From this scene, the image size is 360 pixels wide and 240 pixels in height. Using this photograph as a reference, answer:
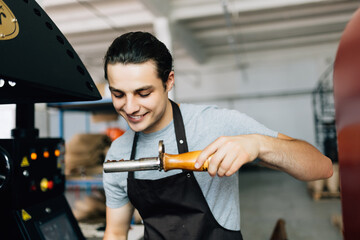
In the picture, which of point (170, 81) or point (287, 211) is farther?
point (287, 211)

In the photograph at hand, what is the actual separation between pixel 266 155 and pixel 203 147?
0.41 meters

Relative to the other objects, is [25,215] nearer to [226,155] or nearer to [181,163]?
[181,163]

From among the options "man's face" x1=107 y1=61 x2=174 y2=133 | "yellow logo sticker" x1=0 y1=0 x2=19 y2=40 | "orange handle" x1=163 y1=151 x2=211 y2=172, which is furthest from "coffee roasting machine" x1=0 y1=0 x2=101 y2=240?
"orange handle" x1=163 y1=151 x2=211 y2=172

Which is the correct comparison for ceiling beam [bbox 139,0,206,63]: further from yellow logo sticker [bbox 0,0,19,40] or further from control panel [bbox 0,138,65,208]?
yellow logo sticker [bbox 0,0,19,40]

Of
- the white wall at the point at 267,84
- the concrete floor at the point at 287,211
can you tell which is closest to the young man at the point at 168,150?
the concrete floor at the point at 287,211

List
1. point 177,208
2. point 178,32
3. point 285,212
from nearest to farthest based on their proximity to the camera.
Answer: point 177,208, point 285,212, point 178,32

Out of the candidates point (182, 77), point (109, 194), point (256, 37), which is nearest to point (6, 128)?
point (109, 194)

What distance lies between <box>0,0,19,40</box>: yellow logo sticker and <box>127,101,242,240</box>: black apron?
0.75 metres

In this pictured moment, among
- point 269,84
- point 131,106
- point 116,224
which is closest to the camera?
point 131,106

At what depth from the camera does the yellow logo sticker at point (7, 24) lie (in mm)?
875

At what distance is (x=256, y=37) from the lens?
362 inches

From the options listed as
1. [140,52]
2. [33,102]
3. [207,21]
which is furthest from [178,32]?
[33,102]

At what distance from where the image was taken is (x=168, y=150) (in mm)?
1474

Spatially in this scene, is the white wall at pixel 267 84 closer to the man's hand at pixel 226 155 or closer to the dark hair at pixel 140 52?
the dark hair at pixel 140 52
